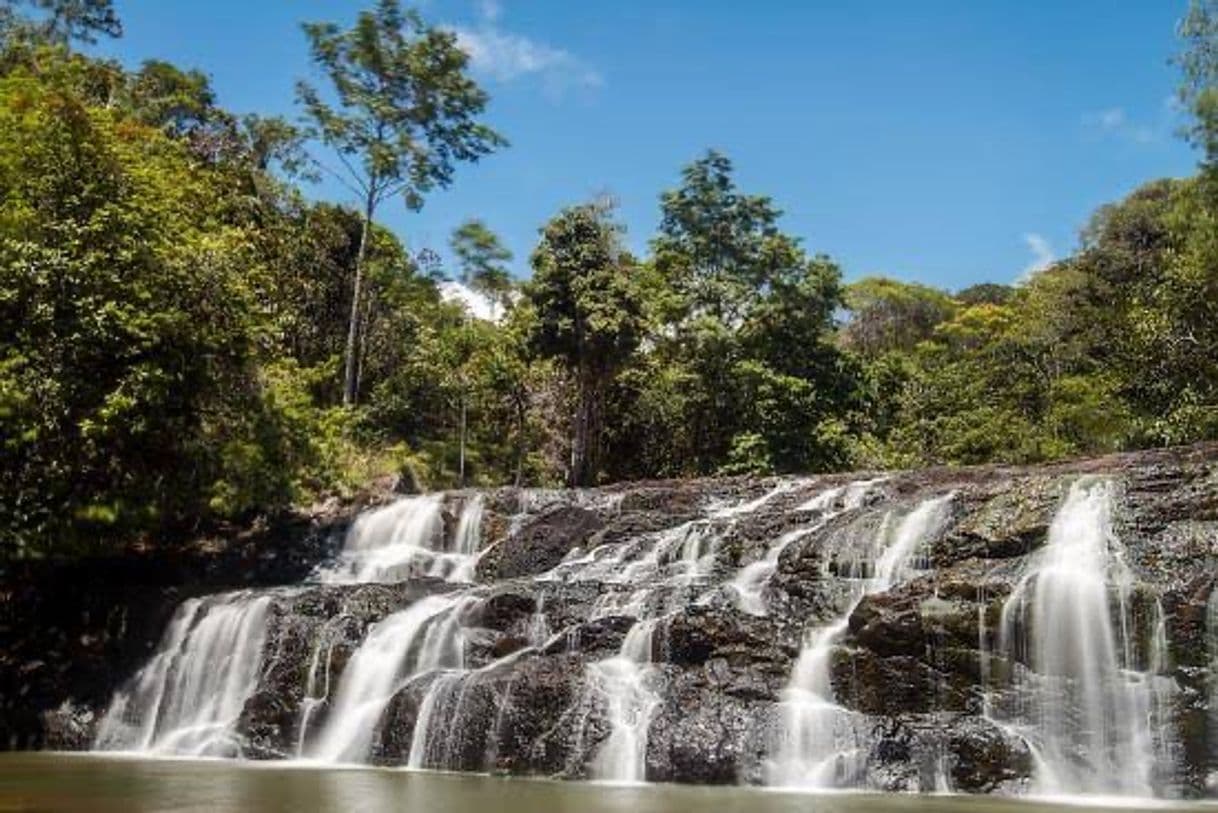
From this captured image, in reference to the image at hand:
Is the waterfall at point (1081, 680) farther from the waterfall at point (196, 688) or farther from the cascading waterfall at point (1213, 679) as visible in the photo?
the waterfall at point (196, 688)

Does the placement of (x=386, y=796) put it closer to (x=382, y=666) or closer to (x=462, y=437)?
(x=382, y=666)

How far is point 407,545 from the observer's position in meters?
20.4

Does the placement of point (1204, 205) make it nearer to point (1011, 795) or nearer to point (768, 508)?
point (768, 508)

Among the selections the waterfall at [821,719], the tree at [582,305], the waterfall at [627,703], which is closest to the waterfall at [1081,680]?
the waterfall at [821,719]

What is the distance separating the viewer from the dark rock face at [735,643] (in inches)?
409

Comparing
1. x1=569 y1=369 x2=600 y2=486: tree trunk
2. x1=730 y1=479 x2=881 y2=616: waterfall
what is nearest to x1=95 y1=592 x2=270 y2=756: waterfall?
x1=730 y1=479 x2=881 y2=616: waterfall

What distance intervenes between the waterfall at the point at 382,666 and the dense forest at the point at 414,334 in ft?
15.5

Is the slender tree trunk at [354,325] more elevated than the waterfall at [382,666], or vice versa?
the slender tree trunk at [354,325]

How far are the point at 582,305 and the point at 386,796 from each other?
20727 mm

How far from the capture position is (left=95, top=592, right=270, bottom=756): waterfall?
14.0 metres

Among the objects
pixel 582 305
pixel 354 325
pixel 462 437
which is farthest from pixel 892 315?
pixel 354 325

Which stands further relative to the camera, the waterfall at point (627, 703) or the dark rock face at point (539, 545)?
the dark rock face at point (539, 545)

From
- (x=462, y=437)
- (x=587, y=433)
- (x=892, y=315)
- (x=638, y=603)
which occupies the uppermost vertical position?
(x=892, y=315)

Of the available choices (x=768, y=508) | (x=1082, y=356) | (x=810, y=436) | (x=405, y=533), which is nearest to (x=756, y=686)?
(x=768, y=508)
